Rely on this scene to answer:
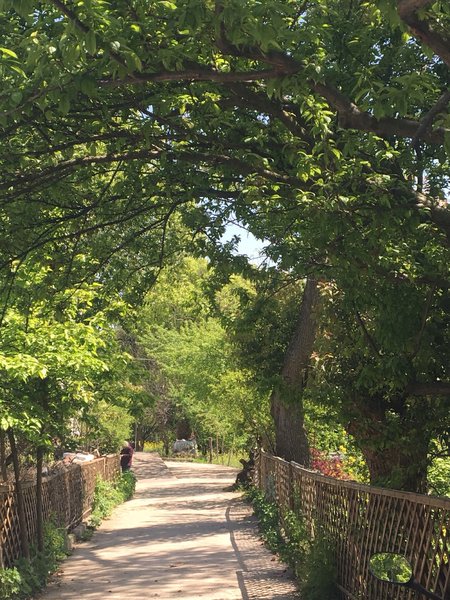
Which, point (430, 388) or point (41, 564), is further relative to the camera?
point (41, 564)

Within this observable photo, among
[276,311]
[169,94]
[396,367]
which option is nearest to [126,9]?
[169,94]

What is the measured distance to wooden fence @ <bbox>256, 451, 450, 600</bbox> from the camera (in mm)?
5520

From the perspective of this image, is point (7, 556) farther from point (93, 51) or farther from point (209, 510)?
point (209, 510)

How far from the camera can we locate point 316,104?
618 centimetres

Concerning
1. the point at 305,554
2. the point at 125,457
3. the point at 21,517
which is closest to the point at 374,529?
the point at 305,554

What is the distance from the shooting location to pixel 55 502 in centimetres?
1438

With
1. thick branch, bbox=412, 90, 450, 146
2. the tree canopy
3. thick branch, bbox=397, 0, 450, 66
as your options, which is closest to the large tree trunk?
the tree canopy

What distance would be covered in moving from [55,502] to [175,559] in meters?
2.40

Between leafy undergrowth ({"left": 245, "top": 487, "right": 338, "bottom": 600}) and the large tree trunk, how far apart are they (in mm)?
2431

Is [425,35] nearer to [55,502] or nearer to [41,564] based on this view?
[41,564]

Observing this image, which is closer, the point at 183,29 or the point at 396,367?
the point at 183,29

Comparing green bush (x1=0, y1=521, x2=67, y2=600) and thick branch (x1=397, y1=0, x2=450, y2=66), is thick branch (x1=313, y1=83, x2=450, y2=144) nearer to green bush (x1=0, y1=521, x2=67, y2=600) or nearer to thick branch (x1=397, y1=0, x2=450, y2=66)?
thick branch (x1=397, y1=0, x2=450, y2=66)

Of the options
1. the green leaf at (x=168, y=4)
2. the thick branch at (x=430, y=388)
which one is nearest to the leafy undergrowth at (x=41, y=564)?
the thick branch at (x=430, y=388)

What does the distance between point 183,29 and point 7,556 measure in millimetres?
7306
